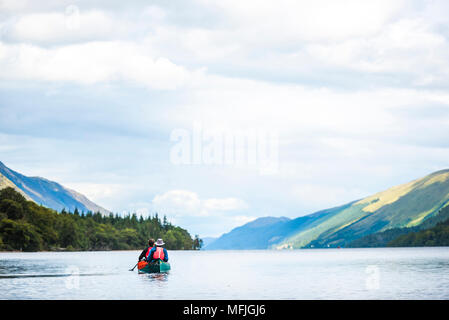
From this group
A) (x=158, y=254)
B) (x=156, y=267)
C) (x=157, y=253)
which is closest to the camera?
(x=156, y=267)

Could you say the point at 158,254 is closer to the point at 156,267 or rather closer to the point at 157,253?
the point at 157,253

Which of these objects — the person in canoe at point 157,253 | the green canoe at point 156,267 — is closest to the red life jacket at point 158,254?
the person in canoe at point 157,253

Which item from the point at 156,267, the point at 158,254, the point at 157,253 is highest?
the point at 157,253

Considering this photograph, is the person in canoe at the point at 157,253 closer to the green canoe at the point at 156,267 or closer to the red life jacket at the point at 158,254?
the red life jacket at the point at 158,254

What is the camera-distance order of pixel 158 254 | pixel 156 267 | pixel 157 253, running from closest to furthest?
pixel 156 267 → pixel 158 254 → pixel 157 253

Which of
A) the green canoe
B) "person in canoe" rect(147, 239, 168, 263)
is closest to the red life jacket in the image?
"person in canoe" rect(147, 239, 168, 263)

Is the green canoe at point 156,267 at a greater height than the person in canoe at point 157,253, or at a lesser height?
lesser

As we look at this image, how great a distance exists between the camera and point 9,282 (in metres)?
68.4

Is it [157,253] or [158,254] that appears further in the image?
[157,253]

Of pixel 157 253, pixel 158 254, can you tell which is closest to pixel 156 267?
pixel 158 254
